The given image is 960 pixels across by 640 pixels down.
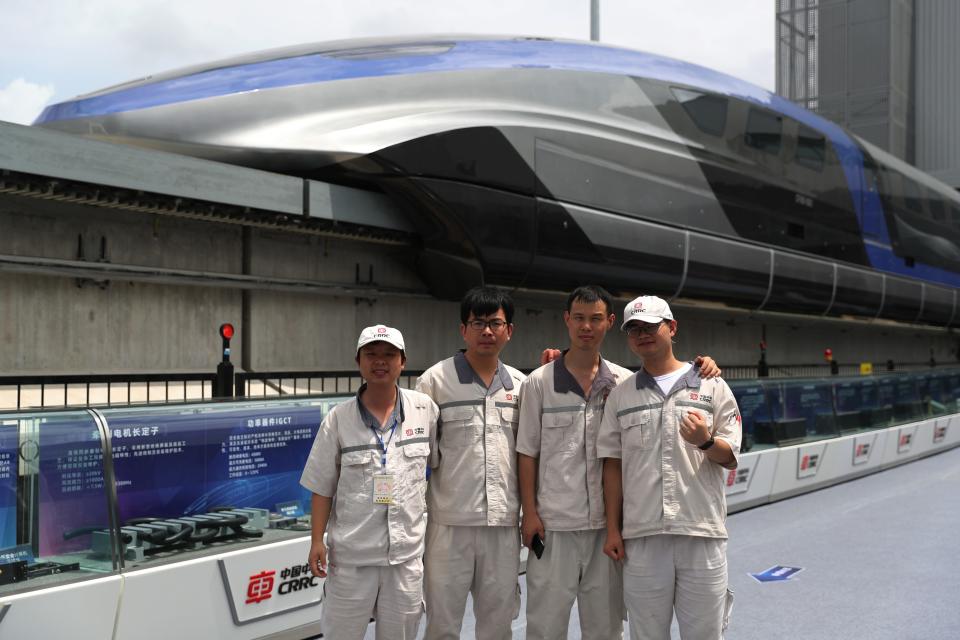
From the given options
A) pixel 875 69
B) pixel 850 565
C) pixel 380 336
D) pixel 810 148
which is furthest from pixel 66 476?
pixel 875 69

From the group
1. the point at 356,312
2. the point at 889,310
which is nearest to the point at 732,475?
the point at 356,312

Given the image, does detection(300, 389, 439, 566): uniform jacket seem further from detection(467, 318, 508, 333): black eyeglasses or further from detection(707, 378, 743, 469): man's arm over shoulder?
detection(707, 378, 743, 469): man's arm over shoulder

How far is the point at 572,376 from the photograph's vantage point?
3.12 meters

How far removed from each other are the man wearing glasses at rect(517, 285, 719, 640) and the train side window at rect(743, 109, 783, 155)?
10400 mm

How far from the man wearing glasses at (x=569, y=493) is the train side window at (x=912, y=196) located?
55.7 feet

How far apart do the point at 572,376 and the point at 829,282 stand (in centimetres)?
1282

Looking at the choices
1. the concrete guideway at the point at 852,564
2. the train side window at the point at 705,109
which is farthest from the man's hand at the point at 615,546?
the train side window at the point at 705,109

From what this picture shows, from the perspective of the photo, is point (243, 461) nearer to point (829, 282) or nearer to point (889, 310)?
point (829, 282)

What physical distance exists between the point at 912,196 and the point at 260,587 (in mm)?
17898

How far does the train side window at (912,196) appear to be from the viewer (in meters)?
17.7

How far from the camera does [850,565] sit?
18.0ft

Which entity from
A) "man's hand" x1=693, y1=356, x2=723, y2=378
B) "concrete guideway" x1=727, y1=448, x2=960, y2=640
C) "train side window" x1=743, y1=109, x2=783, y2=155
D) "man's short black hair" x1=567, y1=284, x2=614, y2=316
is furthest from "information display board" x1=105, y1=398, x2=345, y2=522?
"train side window" x1=743, y1=109, x2=783, y2=155

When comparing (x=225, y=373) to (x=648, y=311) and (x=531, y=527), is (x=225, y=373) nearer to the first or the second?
(x=531, y=527)

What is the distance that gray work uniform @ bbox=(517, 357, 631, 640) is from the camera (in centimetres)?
301
